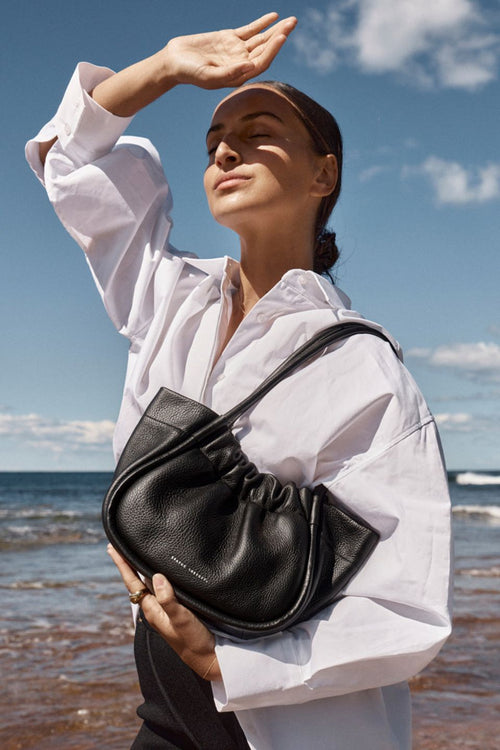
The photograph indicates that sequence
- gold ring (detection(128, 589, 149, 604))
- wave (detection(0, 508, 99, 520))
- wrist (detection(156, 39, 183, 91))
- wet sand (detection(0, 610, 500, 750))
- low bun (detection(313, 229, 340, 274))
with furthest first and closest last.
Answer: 1. wave (detection(0, 508, 99, 520))
2. wet sand (detection(0, 610, 500, 750))
3. low bun (detection(313, 229, 340, 274))
4. wrist (detection(156, 39, 183, 91))
5. gold ring (detection(128, 589, 149, 604))

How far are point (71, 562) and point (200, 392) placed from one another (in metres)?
8.11

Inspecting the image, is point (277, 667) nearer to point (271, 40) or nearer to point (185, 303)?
point (185, 303)

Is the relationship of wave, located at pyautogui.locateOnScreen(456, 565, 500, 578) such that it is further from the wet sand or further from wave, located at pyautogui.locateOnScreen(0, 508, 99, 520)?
wave, located at pyautogui.locateOnScreen(0, 508, 99, 520)

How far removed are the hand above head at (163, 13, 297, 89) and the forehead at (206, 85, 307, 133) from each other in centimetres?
15

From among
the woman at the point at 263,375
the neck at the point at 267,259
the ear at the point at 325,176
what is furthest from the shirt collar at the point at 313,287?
the ear at the point at 325,176

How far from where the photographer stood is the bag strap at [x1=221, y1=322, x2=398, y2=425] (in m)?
1.30

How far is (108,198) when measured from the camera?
1699mm

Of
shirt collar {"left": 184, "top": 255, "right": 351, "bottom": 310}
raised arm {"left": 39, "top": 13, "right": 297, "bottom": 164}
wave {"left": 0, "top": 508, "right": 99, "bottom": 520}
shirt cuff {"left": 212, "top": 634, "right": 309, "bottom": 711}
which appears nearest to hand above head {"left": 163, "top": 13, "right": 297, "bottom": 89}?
raised arm {"left": 39, "top": 13, "right": 297, "bottom": 164}

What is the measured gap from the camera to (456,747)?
10.4 feet

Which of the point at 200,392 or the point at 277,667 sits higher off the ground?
the point at 200,392

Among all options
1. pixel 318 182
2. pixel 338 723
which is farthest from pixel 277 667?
pixel 318 182

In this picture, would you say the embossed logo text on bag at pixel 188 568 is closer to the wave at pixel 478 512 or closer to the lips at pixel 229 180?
the lips at pixel 229 180

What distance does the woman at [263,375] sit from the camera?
120 centimetres

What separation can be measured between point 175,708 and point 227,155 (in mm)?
1107
